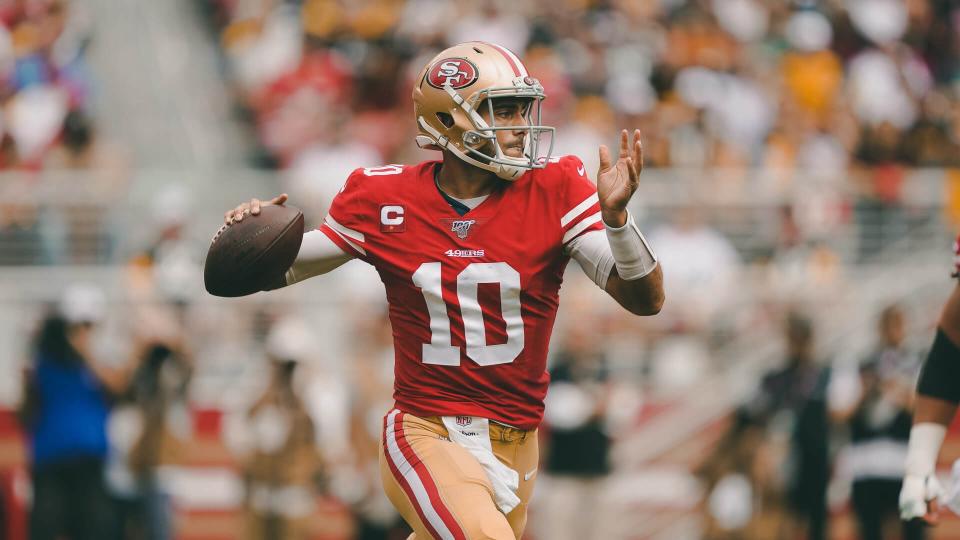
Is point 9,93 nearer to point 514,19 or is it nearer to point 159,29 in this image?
point 159,29

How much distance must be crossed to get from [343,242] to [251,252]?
1.11ft

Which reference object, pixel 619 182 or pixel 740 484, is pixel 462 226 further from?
pixel 740 484

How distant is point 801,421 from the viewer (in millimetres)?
10078

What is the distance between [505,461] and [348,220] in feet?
3.22

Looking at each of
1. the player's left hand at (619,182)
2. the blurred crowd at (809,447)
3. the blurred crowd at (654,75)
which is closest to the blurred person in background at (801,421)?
the blurred crowd at (809,447)

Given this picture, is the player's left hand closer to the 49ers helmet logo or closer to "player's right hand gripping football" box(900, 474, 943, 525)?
the 49ers helmet logo

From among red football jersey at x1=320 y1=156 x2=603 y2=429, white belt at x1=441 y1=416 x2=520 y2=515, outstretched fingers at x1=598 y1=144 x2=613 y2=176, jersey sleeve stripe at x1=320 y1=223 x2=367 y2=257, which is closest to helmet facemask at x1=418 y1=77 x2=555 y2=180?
red football jersey at x1=320 y1=156 x2=603 y2=429

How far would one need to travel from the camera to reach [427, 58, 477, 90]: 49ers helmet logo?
5418 millimetres

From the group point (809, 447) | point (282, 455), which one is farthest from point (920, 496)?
point (282, 455)

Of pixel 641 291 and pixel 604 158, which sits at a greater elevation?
pixel 604 158

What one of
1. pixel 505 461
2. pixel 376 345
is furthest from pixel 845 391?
pixel 505 461

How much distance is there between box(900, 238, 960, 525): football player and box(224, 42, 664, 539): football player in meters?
0.95

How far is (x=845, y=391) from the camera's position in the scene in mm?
10453

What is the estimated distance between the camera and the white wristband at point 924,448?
17.1 feet
